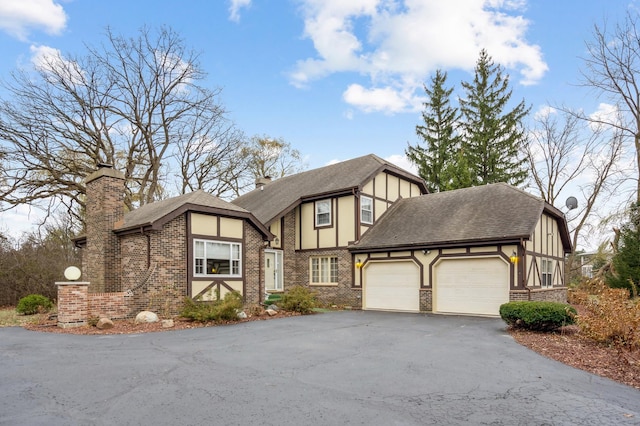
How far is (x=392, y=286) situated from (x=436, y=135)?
21011mm

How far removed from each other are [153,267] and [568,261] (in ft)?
94.3

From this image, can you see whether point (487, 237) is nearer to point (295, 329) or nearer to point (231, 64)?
point (295, 329)

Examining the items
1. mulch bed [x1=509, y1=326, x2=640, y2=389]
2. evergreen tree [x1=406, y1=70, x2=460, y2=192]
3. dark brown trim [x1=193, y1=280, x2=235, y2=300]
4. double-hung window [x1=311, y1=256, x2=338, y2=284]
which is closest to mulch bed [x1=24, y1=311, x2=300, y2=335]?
dark brown trim [x1=193, y1=280, x2=235, y2=300]

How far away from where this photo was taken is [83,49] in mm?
22609

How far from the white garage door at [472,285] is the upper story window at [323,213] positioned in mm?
5957

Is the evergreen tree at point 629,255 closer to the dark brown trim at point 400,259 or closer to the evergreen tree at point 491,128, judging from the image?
the dark brown trim at point 400,259

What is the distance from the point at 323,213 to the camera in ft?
66.4

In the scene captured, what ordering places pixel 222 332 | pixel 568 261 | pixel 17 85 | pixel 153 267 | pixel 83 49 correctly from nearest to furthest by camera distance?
pixel 222 332 → pixel 153 267 → pixel 17 85 → pixel 83 49 → pixel 568 261

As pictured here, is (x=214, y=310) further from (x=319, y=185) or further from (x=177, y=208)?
(x=319, y=185)

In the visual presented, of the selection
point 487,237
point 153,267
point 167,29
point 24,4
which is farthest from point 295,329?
point 167,29

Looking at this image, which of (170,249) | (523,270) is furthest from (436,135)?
(170,249)

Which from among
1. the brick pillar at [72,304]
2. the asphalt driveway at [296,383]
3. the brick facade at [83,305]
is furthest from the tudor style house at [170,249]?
the asphalt driveway at [296,383]

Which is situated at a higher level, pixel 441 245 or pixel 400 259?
pixel 441 245

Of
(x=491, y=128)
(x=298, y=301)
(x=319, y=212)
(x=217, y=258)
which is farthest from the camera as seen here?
(x=491, y=128)
